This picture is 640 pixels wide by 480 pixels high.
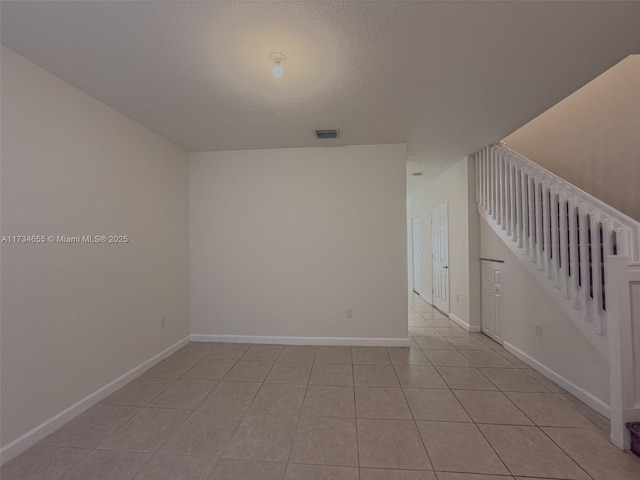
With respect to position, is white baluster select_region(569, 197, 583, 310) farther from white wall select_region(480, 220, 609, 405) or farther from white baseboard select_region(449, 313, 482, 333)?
white baseboard select_region(449, 313, 482, 333)

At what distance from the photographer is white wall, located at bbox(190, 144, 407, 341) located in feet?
11.6

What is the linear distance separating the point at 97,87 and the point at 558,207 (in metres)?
4.32

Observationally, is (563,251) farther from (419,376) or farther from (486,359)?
(419,376)

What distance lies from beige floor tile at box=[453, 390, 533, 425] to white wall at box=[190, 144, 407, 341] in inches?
46.8

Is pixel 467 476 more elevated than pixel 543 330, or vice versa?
pixel 543 330

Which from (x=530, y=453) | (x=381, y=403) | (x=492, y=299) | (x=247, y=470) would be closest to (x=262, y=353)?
(x=381, y=403)

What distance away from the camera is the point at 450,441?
6.01ft

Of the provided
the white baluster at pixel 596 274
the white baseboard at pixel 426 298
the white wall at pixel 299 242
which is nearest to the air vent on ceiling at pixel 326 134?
the white wall at pixel 299 242

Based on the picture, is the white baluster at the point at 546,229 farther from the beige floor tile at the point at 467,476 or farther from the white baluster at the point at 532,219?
the beige floor tile at the point at 467,476

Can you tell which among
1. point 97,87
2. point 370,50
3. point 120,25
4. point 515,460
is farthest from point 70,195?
point 515,460

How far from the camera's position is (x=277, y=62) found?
187 centimetres

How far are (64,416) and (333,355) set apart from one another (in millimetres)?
2455

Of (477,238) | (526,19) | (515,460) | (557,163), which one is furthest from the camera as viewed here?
(477,238)

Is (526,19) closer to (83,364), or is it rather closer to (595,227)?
(595,227)
